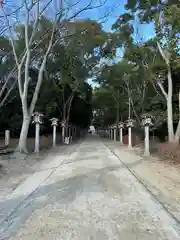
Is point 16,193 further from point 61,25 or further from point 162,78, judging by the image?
point 162,78

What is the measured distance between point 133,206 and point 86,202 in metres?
0.88

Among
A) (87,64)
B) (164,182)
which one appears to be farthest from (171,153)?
(87,64)

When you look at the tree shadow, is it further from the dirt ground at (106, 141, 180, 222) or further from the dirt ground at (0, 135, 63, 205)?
the dirt ground at (106, 141, 180, 222)

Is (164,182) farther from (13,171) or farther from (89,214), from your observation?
(13,171)

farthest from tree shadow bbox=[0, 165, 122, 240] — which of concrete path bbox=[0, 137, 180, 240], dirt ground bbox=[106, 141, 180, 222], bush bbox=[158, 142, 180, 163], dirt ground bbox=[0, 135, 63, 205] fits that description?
bush bbox=[158, 142, 180, 163]

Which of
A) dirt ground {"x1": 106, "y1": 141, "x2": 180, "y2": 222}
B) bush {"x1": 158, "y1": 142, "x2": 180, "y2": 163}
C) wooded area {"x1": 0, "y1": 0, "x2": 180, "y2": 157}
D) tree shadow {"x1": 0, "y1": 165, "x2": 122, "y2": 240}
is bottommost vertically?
dirt ground {"x1": 106, "y1": 141, "x2": 180, "y2": 222}

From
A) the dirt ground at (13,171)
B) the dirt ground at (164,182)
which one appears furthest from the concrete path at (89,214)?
the dirt ground at (13,171)

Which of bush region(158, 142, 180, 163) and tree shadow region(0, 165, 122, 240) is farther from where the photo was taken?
bush region(158, 142, 180, 163)

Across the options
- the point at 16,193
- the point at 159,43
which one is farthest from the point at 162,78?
the point at 16,193

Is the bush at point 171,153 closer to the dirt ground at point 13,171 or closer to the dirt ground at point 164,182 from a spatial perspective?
the dirt ground at point 164,182

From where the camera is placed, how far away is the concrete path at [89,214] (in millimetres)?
3984

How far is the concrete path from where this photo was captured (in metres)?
3.98

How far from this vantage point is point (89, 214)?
4828 mm

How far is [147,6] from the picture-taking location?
57.0 ft
